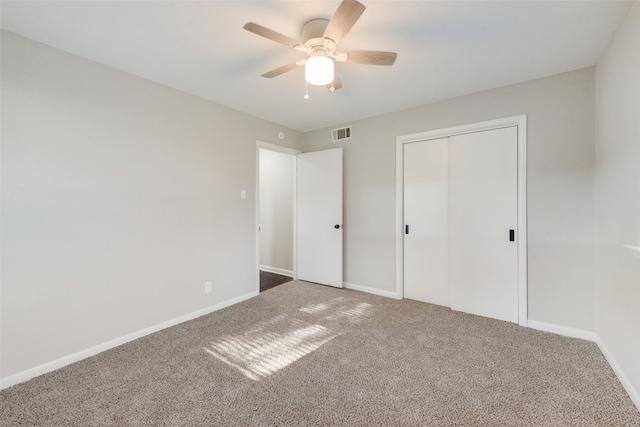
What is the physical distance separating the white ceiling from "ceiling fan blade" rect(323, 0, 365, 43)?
206 millimetres

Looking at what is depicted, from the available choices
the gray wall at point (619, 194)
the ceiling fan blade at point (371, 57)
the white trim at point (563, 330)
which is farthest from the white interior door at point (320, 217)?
the gray wall at point (619, 194)

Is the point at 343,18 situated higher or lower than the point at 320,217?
higher

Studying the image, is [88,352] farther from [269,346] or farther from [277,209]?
[277,209]

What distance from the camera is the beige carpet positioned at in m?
1.57

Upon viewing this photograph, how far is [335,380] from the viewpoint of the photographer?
6.17ft

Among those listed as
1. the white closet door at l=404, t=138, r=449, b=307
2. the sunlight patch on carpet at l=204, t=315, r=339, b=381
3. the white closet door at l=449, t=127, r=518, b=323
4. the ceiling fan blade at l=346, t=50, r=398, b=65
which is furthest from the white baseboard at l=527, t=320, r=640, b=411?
the ceiling fan blade at l=346, t=50, r=398, b=65

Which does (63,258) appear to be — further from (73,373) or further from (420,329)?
(420,329)

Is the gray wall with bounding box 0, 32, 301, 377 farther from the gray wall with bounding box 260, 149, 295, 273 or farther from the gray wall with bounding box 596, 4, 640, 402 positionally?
the gray wall with bounding box 596, 4, 640, 402

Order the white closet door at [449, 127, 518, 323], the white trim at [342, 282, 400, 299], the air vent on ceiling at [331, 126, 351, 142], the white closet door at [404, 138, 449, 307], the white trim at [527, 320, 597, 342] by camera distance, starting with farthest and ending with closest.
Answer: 1. the air vent on ceiling at [331, 126, 351, 142]
2. the white trim at [342, 282, 400, 299]
3. the white closet door at [404, 138, 449, 307]
4. the white closet door at [449, 127, 518, 323]
5. the white trim at [527, 320, 597, 342]

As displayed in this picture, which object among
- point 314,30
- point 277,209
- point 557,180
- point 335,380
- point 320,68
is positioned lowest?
point 335,380

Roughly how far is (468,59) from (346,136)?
1906 millimetres

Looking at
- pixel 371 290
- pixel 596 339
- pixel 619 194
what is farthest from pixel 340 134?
pixel 596 339

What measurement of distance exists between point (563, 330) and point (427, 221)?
1.61m

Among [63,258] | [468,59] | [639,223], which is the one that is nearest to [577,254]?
[639,223]
